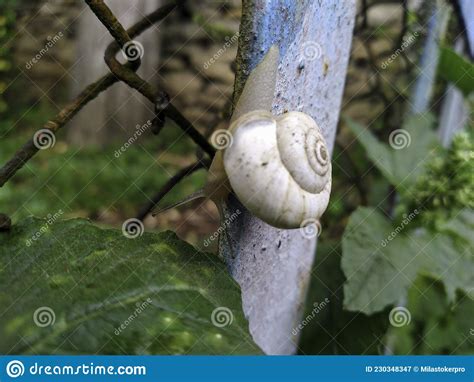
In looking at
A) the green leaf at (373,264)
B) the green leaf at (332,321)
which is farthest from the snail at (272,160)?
the green leaf at (332,321)

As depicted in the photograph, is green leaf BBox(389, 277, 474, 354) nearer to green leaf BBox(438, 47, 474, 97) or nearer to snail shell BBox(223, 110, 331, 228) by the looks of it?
green leaf BBox(438, 47, 474, 97)

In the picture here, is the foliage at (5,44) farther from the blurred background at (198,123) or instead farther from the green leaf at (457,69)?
the green leaf at (457,69)

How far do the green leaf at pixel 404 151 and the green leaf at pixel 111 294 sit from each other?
0.49 meters

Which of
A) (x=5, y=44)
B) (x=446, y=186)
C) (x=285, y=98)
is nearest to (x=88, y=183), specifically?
(x=5, y=44)

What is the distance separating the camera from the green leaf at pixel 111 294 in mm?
660

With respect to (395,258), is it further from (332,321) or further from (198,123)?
(198,123)

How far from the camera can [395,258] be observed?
3.45 feet

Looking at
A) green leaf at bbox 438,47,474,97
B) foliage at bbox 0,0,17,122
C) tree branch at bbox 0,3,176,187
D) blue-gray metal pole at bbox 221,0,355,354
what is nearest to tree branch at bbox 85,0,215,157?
tree branch at bbox 0,3,176,187

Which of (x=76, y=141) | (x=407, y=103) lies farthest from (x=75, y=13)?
(x=407, y=103)

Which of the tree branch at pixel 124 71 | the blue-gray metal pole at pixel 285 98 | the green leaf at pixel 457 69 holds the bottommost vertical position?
the green leaf at pixel 457 69

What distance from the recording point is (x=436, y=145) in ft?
3.98

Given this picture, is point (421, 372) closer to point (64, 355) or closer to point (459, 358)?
point (459, 358)

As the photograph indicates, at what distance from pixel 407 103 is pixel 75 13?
1697mm

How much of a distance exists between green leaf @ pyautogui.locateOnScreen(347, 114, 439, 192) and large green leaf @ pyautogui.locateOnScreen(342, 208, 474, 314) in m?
0.09
